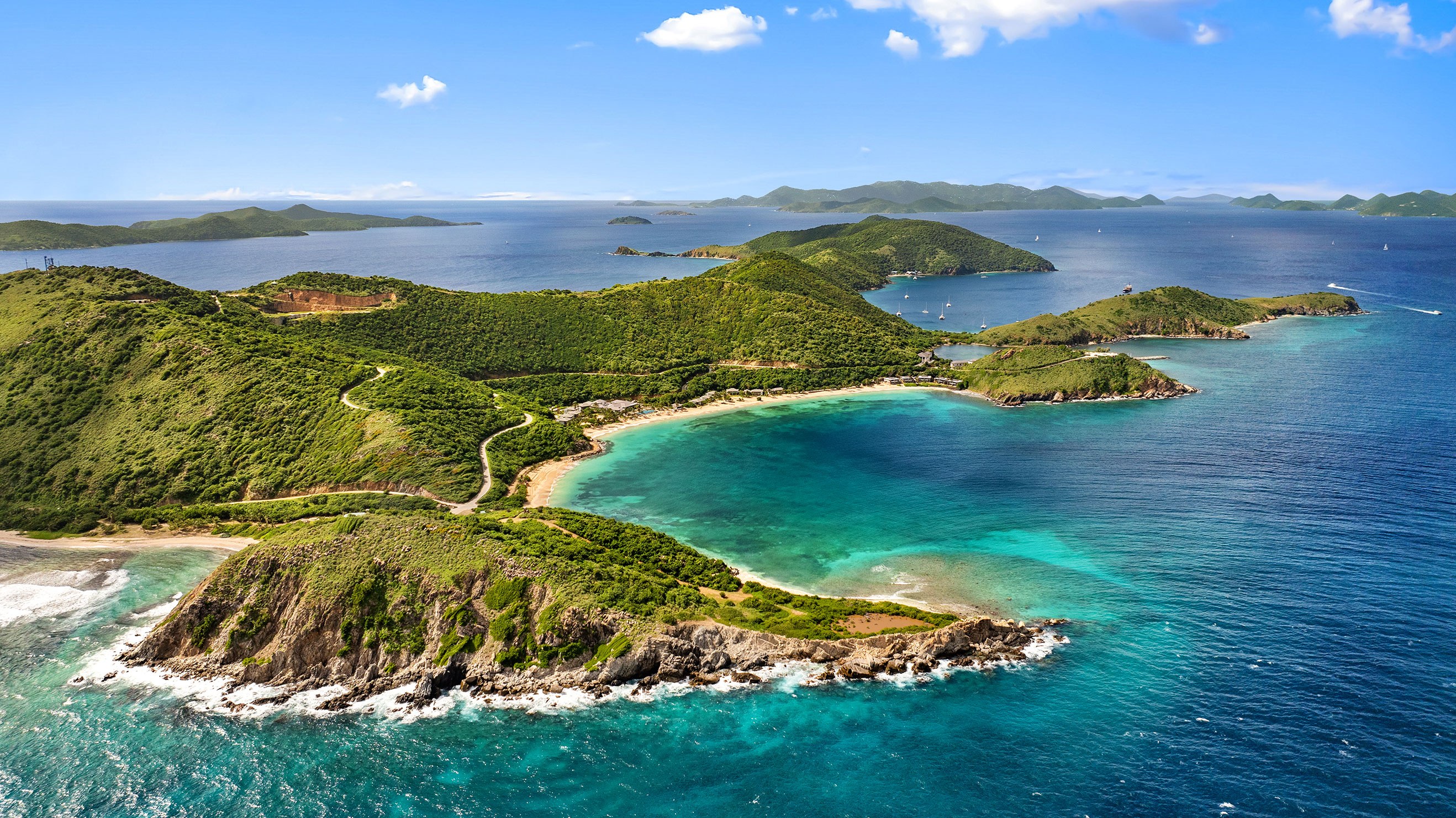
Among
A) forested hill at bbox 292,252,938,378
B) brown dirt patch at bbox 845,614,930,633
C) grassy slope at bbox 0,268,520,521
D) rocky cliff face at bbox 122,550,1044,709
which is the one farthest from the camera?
forested hill at bbox 292,252,938,378

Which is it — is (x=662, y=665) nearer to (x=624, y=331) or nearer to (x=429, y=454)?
(x=429, y=454)

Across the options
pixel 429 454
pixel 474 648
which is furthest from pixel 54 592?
pixel 474 648

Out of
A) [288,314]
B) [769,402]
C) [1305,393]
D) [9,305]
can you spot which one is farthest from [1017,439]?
[9,305]

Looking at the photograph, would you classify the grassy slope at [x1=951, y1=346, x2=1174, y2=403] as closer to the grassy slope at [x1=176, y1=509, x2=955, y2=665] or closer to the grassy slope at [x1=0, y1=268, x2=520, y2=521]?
the grassy slope at [x1=0, y1=268, x2=520, y2=521]

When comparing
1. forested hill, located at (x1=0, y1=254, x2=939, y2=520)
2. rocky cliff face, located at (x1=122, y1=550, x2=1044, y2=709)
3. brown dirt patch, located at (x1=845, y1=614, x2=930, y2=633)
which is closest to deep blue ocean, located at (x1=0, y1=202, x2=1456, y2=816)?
rocky cliff face, located at (x1=122, y1=550, x2=1044, y2=709)

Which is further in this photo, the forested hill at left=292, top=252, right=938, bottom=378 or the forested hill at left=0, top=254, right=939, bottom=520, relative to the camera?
the forested hill at left=292, top=252, right=938, bottom=378

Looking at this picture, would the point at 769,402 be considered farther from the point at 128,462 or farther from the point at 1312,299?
the point at 1312,299

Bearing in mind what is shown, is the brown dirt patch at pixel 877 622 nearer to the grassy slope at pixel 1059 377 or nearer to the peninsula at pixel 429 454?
the peninsula at pixel 429 454
